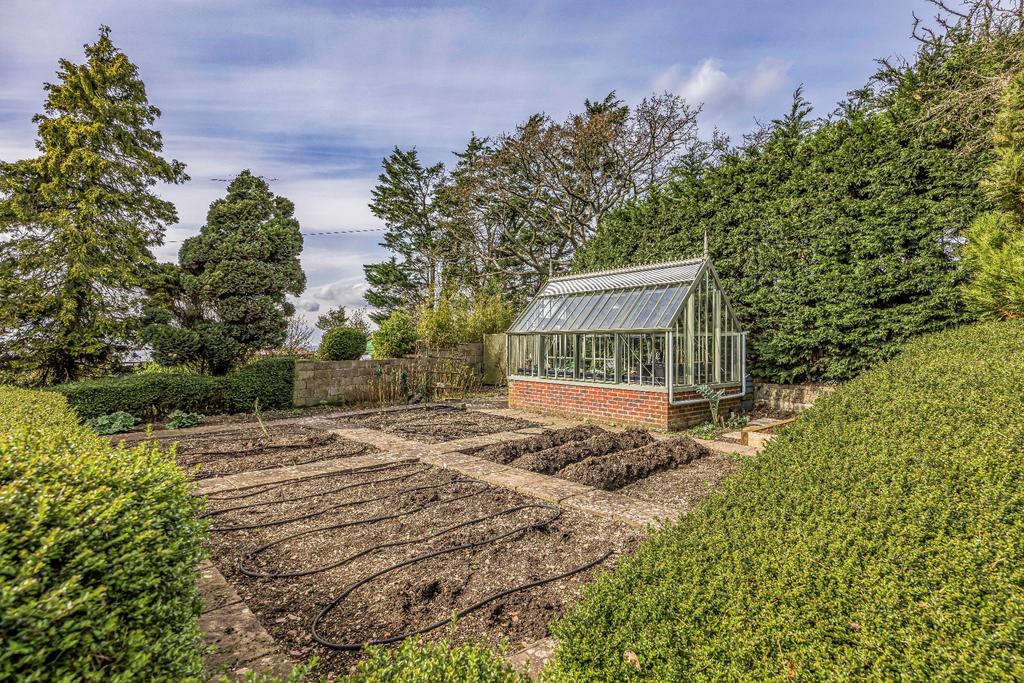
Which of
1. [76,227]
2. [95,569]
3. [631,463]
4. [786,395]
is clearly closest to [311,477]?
[631,463]

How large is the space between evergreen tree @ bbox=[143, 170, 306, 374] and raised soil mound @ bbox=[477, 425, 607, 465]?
20.9 ft

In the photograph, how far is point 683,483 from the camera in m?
4.73

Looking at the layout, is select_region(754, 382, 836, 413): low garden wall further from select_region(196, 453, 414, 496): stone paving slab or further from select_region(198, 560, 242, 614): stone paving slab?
select_region(198, 560, 242, 614): stone paving slab

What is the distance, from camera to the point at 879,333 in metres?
7.38

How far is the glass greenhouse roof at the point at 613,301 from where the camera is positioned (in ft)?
25.5

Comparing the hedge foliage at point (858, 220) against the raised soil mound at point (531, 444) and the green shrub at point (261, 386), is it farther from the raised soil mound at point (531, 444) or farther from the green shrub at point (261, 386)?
the green shrub at point (261, 386)

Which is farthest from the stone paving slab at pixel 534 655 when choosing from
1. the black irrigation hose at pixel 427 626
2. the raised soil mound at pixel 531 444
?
the raised soil mound at pixel 531 444

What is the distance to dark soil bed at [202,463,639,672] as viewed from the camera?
2.47m

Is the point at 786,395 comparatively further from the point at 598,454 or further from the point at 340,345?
the point at 340,345

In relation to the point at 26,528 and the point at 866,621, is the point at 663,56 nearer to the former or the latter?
the point at 866,621

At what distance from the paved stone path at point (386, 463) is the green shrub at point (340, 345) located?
9.08ft

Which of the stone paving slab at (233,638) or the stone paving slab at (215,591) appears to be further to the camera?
the stone paving slab at (215,591)

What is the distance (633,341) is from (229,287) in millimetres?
7885

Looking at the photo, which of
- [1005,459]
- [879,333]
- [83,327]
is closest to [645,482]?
[1005,459]
